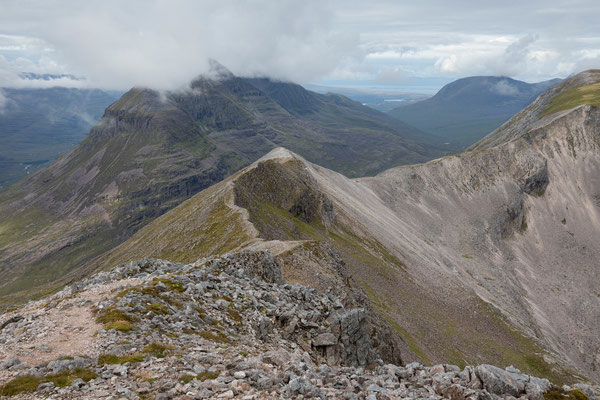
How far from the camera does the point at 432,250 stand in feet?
466

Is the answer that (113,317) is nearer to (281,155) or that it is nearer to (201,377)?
(201,377)

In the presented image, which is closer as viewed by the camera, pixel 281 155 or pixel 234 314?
pixel 234 314

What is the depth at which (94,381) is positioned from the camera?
1639cm

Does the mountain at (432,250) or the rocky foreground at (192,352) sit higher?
the rocky foreground at (192,352)

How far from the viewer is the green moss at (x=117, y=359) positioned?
18.2 m

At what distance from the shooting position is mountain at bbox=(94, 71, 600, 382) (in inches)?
2970

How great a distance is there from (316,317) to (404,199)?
16027 centimetres

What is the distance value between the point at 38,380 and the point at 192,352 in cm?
735

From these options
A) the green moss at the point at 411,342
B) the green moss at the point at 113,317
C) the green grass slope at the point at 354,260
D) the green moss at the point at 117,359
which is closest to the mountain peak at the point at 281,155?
the green grass slope at the point at 354,260

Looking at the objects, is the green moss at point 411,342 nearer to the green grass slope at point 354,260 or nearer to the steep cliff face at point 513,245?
the green grass slope at point 354,260

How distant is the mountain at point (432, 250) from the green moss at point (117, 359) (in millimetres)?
34336

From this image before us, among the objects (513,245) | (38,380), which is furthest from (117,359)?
(513,245)

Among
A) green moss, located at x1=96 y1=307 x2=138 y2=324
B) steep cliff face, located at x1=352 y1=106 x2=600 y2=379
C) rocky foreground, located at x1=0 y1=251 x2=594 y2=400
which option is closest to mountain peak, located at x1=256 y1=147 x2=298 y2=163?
steep cliff face, located at x1=352 y1=106 x2=600 y2=379

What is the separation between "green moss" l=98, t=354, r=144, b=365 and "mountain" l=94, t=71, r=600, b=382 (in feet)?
113
